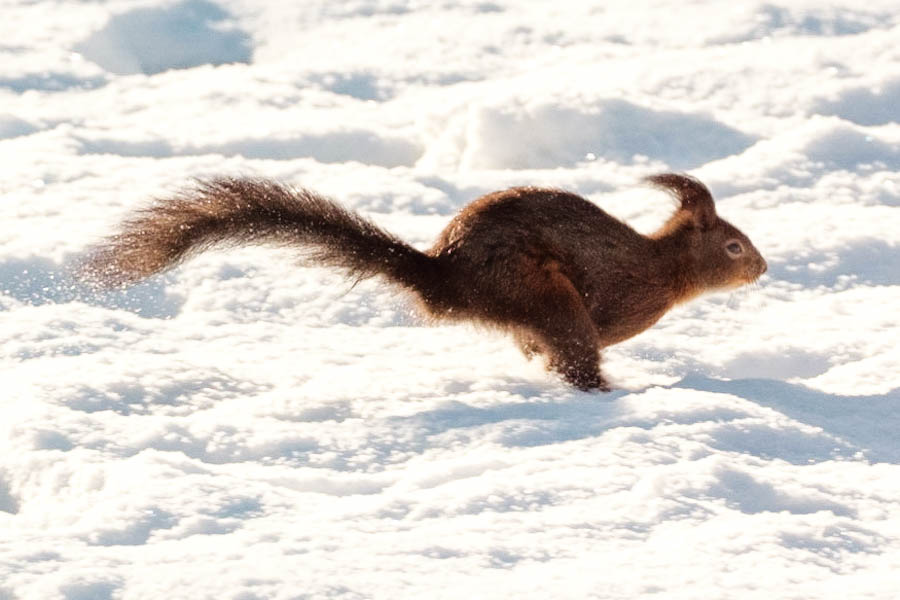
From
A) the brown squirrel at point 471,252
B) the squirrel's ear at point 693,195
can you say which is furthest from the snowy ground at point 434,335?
the squirrel's ear at point 693,195

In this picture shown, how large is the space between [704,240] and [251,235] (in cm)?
188

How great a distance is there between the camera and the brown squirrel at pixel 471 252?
4926mm

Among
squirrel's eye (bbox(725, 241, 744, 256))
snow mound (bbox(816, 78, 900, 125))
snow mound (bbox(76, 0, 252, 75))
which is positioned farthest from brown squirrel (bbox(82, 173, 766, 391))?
snow mound (bbox(76, 0, 252, 75))

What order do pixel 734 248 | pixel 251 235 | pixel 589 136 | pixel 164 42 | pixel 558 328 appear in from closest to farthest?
pixel 251 235 → pixel 558 328 → pixel 734 248 → pixel 589 136 → pixel 164 42

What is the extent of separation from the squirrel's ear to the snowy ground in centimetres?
50

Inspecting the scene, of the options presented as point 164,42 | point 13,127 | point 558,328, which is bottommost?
point 558,328

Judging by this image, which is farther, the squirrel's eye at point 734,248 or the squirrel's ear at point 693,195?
the squirrel's eye at point 734,248

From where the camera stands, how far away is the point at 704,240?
231 inches

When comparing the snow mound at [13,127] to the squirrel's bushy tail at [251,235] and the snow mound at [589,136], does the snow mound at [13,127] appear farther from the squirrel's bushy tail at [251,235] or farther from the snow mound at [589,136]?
the squirrel's bushy tail at [251,235]

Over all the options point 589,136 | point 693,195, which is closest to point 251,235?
point 693,195

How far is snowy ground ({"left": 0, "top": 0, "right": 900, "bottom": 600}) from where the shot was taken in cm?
358

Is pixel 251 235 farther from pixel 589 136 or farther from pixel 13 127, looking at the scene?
pixel 13 127

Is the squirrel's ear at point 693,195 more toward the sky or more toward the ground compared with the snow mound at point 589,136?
more toward the ground

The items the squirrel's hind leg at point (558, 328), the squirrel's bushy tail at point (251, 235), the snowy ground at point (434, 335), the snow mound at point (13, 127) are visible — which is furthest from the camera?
the snow mound at point (13, 127)
